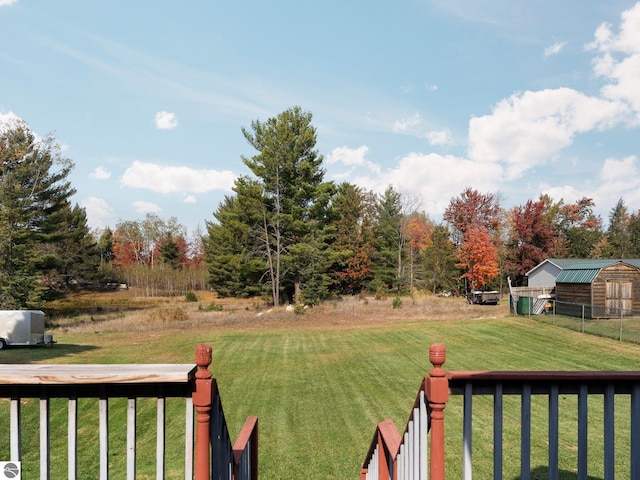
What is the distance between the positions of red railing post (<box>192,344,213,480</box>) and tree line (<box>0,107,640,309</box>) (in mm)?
27434

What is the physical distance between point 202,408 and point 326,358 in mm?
11816

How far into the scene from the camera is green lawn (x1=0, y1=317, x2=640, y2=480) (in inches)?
267

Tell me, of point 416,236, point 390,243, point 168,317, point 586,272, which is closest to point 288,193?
point 168,317

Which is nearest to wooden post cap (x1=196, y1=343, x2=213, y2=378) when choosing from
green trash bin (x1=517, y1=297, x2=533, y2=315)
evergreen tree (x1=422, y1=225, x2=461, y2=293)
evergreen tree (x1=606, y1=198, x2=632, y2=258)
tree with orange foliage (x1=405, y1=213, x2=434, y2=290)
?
green trash bin (x1=517, y1=297, x2=533, y2=315)

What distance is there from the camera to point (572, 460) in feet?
Answer: 19.5

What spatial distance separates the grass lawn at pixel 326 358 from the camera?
698cm

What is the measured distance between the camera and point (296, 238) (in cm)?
3166

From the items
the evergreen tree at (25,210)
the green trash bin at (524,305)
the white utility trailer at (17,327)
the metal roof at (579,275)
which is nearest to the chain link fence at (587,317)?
the green trash bin at (524,305)

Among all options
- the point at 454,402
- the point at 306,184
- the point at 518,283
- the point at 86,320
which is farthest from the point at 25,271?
the point at 518,283

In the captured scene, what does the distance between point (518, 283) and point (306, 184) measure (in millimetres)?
26766

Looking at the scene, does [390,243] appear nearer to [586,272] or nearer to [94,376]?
[586,272]

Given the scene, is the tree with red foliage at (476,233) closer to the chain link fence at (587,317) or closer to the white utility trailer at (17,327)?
the chain link fence at (587,317)

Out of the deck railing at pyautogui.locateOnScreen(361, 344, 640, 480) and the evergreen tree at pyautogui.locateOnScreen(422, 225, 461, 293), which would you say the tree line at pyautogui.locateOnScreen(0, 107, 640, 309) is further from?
A: the deck railing at pyautogui.locateOnScreen(361, 344, 640, 480)

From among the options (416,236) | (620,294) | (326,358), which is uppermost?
(416,236)
